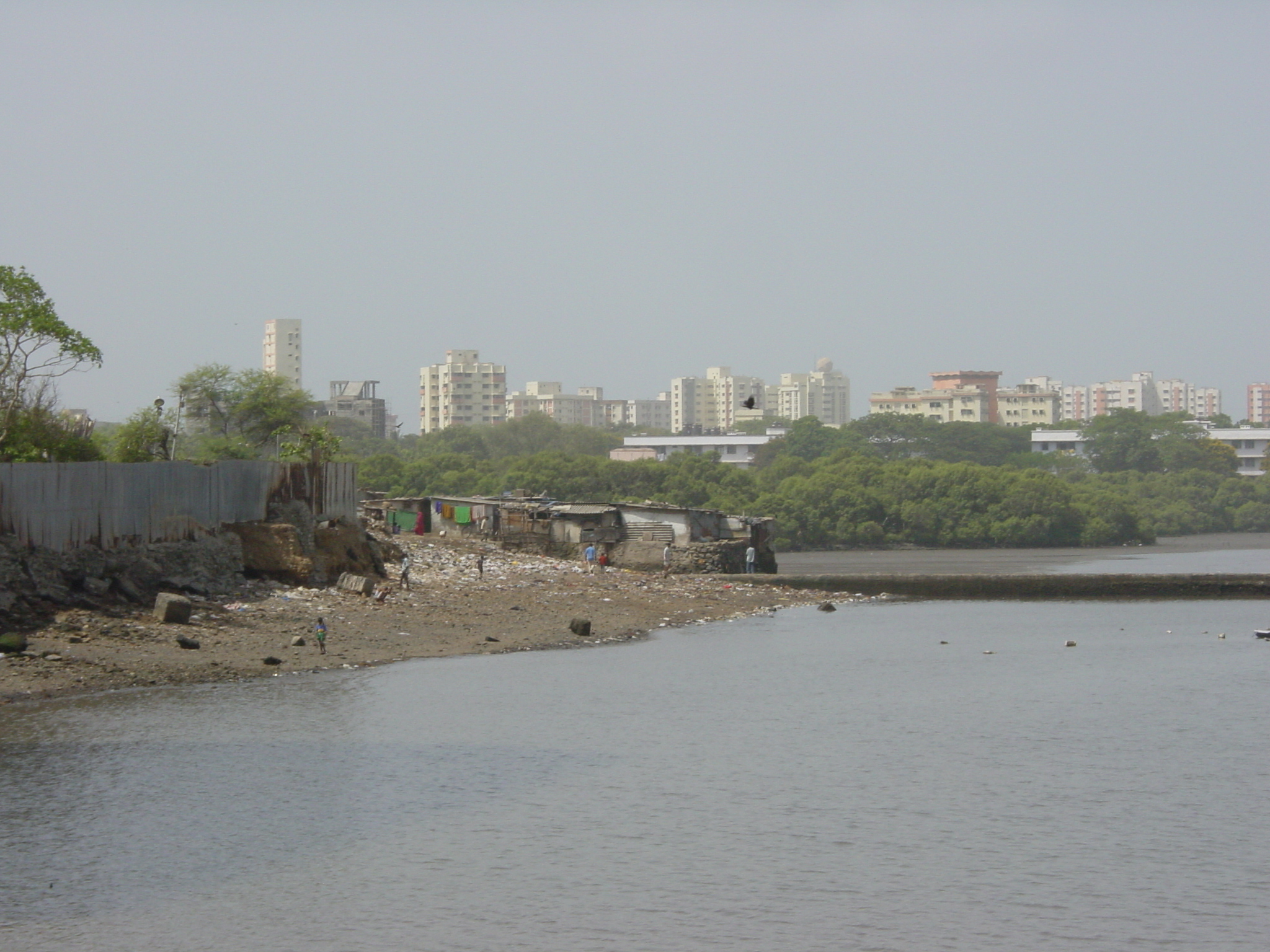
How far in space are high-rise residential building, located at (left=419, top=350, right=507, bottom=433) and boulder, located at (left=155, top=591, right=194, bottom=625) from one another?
467 ft

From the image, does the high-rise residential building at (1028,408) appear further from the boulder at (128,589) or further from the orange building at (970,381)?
the boulder at (128,589)

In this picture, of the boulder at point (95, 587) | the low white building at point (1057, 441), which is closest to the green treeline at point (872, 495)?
the low white building at point (1057, 441)

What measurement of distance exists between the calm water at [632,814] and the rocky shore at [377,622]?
748 mm

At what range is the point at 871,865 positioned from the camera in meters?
12.4

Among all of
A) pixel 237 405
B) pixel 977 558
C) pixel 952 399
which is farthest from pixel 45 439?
pixel 952 399

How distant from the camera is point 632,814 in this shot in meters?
14.1

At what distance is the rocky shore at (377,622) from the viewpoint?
732 inches

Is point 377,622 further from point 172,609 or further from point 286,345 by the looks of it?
point 286,345

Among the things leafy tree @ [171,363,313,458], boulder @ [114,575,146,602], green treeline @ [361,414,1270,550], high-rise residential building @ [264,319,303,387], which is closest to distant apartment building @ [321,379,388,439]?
high-rise residential building @ [264,319,303,387]

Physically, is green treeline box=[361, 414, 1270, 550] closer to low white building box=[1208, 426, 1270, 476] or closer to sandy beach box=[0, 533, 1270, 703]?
low white building box=[1208, 426, 1270, 476]

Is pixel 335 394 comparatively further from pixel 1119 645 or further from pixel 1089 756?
pixel 1089 756

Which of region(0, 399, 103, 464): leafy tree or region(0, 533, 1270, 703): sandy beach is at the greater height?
region(0, 399, 103, 464): leafy tree

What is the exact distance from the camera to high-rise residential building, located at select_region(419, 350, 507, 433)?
163175 millimetres

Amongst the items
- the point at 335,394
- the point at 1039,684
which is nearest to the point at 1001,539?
the point at 1039,684
